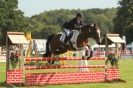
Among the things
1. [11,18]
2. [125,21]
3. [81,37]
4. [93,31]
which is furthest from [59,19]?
[93,31]

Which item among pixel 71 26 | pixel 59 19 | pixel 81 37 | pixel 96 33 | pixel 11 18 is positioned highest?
pixel 59 19

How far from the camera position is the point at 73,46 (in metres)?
16.0

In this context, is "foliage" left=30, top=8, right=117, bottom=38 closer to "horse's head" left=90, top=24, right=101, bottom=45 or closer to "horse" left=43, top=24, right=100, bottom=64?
"horse" left=43, top=24, right=100, bottom=64

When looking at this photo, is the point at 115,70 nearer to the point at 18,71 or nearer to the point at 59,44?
the point at 59,44

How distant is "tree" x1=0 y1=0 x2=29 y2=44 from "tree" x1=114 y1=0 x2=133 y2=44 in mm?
24582

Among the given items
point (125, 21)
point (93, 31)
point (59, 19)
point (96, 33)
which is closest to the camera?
point (96, 33)

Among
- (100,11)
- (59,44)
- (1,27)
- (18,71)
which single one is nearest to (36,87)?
(18,71)

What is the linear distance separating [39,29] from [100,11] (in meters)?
44.2

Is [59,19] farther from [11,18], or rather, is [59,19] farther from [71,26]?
[71,26]

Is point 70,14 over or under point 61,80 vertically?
over

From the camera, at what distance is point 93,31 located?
16.0 meters

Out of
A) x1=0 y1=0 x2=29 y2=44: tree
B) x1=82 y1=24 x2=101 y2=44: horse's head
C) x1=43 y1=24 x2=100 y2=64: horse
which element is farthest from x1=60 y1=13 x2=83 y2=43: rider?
x1=0 y1=0 x2=29 y2=44: tree

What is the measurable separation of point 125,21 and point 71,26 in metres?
72.6

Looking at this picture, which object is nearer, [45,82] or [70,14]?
[45,82]
